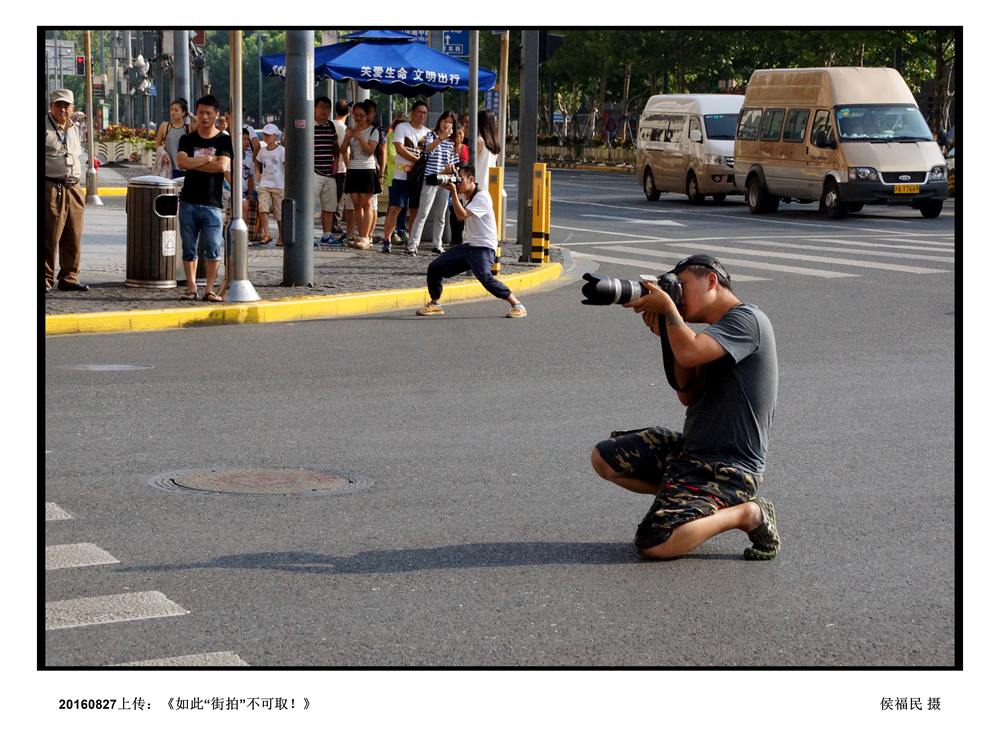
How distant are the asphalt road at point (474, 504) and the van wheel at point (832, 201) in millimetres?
15372

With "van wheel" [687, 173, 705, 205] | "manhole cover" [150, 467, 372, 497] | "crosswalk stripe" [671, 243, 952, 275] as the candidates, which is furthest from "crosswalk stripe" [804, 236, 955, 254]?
"manhole cover" [150, 467, 372, 497]

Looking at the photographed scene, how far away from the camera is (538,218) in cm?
1838

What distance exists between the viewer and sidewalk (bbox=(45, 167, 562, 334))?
42.3 ft

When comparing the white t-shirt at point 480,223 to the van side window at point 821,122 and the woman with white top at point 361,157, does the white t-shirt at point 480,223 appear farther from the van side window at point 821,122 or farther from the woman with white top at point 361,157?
the van side window at point 821,122

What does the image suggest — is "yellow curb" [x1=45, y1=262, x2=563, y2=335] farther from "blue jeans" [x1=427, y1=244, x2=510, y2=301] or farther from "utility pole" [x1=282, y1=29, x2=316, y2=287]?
"blue jeans" [x1=427, y1=244, x2=510, y2=301]

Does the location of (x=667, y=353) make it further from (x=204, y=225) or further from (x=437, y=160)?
(x=437, y=160)

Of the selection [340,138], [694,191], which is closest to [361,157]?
[340,138]

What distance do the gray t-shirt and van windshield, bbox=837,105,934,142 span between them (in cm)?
2329

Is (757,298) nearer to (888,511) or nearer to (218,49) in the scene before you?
(888,511)

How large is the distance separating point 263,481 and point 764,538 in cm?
244

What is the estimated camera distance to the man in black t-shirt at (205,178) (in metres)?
13.1

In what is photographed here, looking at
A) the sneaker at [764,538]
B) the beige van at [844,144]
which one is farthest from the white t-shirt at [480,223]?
the beige van at [844,144]

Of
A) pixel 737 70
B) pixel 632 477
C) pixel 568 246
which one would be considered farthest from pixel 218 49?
pixel 632 477

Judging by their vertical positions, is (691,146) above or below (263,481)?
above
